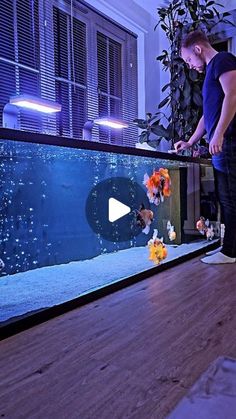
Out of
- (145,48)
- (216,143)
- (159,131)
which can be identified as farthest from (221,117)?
(145,48)

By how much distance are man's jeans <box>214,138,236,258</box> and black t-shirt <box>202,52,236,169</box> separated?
4 centimetres

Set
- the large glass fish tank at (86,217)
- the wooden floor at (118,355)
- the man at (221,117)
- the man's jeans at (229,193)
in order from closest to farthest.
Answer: the wooden floor at (118,355)
the large glass fish tank at (86,217)
the man at (221,117)
the man's jeans at (229,193)

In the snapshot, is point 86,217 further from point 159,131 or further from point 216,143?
point 159,131

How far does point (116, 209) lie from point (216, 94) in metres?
0.87

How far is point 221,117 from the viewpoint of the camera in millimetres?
2002

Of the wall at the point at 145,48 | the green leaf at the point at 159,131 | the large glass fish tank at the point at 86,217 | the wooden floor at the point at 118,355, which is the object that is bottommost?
the wooden floor at the point at 118,355

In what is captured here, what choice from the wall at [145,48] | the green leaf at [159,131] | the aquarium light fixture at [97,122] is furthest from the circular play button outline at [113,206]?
the wall at [145,48]

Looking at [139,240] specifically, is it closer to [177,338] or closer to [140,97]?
[177,338]

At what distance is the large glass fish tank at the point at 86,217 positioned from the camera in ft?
5.14

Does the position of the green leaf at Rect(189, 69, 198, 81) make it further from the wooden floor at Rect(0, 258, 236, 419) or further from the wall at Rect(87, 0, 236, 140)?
the wooden floor at Rect(0, 258, 236, 419)

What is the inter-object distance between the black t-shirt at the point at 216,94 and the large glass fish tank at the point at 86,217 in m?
0.28

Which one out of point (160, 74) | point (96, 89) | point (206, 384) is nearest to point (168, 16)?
point (160, 74)

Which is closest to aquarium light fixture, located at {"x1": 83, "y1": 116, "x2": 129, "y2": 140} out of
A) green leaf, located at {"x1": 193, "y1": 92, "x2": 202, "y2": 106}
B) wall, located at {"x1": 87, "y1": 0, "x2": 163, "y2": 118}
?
green leaf, located at {"x1": 193, "y1": 92, "x2": 202, "y2": 106}

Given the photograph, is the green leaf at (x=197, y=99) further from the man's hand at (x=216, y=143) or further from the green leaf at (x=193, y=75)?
the man's hand at (x=216, y=143)
